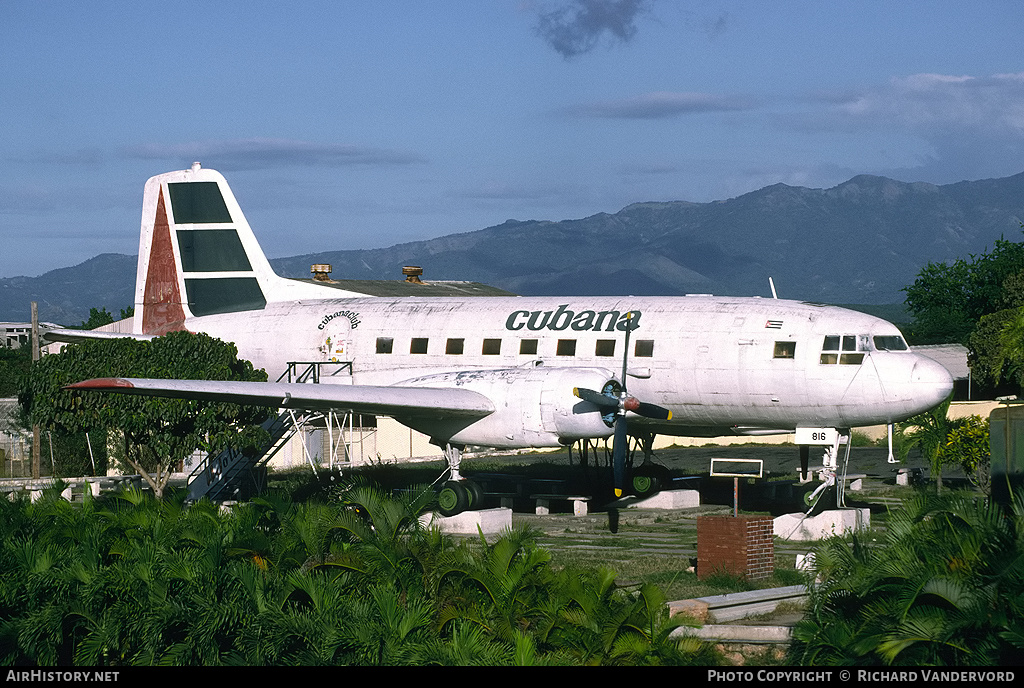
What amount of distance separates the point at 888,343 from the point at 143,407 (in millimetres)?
18038

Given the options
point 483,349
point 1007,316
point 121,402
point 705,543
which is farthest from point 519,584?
point 1007,316

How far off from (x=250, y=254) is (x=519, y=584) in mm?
24300

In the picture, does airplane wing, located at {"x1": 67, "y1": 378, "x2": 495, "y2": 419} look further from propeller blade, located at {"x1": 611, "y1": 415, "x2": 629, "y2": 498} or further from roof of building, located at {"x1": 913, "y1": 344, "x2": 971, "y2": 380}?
roof of building, located at {"x1": 913, "y1": 344, "x2": 971, "y2": 380}

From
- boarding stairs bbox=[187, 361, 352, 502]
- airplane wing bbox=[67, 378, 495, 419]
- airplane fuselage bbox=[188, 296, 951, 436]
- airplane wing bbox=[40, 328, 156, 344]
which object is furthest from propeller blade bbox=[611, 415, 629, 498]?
airplane wing bbox=[40, 328, 156, 344]

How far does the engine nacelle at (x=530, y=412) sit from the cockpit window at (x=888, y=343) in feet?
19.6

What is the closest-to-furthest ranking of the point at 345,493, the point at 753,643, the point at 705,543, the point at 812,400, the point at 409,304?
1. the point at 753,643
2. the point at 345,493
3. the point at 705,543
4. the point at 812,400
5. the point at 409,304

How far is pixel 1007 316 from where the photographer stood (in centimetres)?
5697

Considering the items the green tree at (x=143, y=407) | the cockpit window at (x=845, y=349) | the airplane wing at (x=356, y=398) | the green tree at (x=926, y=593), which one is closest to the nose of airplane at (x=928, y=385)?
the cockpit window at (x=845, y=349)

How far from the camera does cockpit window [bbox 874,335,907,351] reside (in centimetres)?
2508

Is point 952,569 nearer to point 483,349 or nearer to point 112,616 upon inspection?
point 112,616

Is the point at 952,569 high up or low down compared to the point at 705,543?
up

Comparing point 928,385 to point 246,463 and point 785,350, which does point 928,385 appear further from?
point 246,463

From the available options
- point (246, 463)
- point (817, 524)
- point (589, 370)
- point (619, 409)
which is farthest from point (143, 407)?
point (817, 524)

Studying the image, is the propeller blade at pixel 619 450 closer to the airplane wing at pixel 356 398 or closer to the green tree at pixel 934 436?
the airplane wing at pixel 356 398
